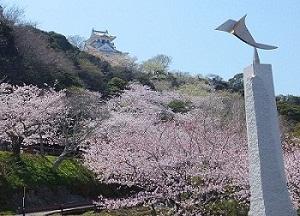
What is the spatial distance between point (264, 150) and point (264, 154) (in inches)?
2.4

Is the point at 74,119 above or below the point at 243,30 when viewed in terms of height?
above

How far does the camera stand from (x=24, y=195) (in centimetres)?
2006

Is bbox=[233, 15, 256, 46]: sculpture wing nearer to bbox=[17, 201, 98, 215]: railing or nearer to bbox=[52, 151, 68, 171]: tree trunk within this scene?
bbox=[17, 201, 98, 215]: railing

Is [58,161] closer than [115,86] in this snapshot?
Yes

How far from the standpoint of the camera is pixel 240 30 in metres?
8.16

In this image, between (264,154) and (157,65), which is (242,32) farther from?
(157,65)

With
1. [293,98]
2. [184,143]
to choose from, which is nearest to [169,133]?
[184,143]

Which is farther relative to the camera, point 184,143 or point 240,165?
point 184,143

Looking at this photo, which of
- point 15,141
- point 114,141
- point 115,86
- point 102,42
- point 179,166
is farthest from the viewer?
point 102,42

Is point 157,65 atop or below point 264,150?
atop

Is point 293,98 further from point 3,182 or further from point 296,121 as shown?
point 3,182

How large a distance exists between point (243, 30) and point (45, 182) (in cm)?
1610

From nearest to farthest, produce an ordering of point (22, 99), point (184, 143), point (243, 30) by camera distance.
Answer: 1. point (243, 30)
2. point (184, 143)
3. point (22, 99)

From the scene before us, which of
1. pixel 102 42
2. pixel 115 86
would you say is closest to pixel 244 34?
pixel 115 86
